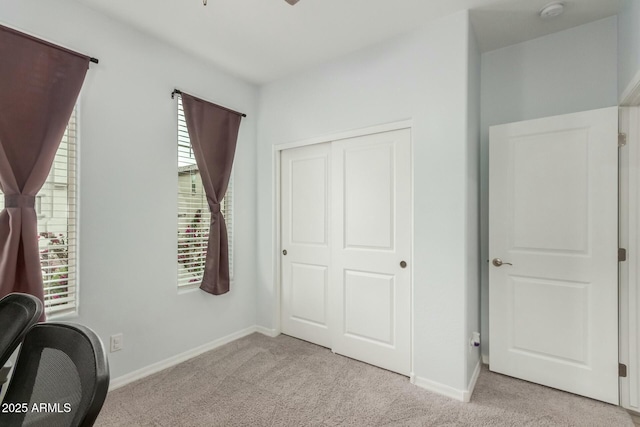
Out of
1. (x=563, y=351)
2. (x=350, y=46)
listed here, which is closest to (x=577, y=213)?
(x=563, y=351)

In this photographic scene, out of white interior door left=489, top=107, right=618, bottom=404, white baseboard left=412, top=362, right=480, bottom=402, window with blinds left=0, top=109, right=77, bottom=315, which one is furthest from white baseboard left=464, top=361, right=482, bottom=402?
window with blinds left=0, top=109, right=77, bottom=315

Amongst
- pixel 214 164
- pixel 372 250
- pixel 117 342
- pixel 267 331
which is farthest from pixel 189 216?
pixel 372 250

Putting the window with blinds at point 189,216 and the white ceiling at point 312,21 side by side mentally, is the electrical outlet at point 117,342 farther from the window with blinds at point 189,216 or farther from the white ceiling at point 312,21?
the white ceiling at point 312,21

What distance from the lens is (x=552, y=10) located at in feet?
6.95

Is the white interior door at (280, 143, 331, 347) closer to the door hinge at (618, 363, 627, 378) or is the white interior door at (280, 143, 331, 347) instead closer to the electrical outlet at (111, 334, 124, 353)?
the electrical outlet at (111, 334, 124, 353)

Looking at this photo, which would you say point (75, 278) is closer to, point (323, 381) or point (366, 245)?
point (323, 381)

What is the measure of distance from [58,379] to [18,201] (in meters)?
1.64

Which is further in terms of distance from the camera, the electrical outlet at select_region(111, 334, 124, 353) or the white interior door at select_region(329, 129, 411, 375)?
the white interior door at select_region(329, 129, 411, 375)

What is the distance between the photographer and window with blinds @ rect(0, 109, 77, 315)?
2004mm

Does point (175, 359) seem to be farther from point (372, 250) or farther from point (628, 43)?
point (628, 43)

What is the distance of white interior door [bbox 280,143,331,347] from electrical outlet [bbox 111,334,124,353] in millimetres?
1471

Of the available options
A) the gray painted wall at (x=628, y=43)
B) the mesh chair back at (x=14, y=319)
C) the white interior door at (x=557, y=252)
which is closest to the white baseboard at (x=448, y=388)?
the white interior door at (x=557, y=252)

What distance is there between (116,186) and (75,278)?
678 mm

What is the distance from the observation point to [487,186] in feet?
8.79
